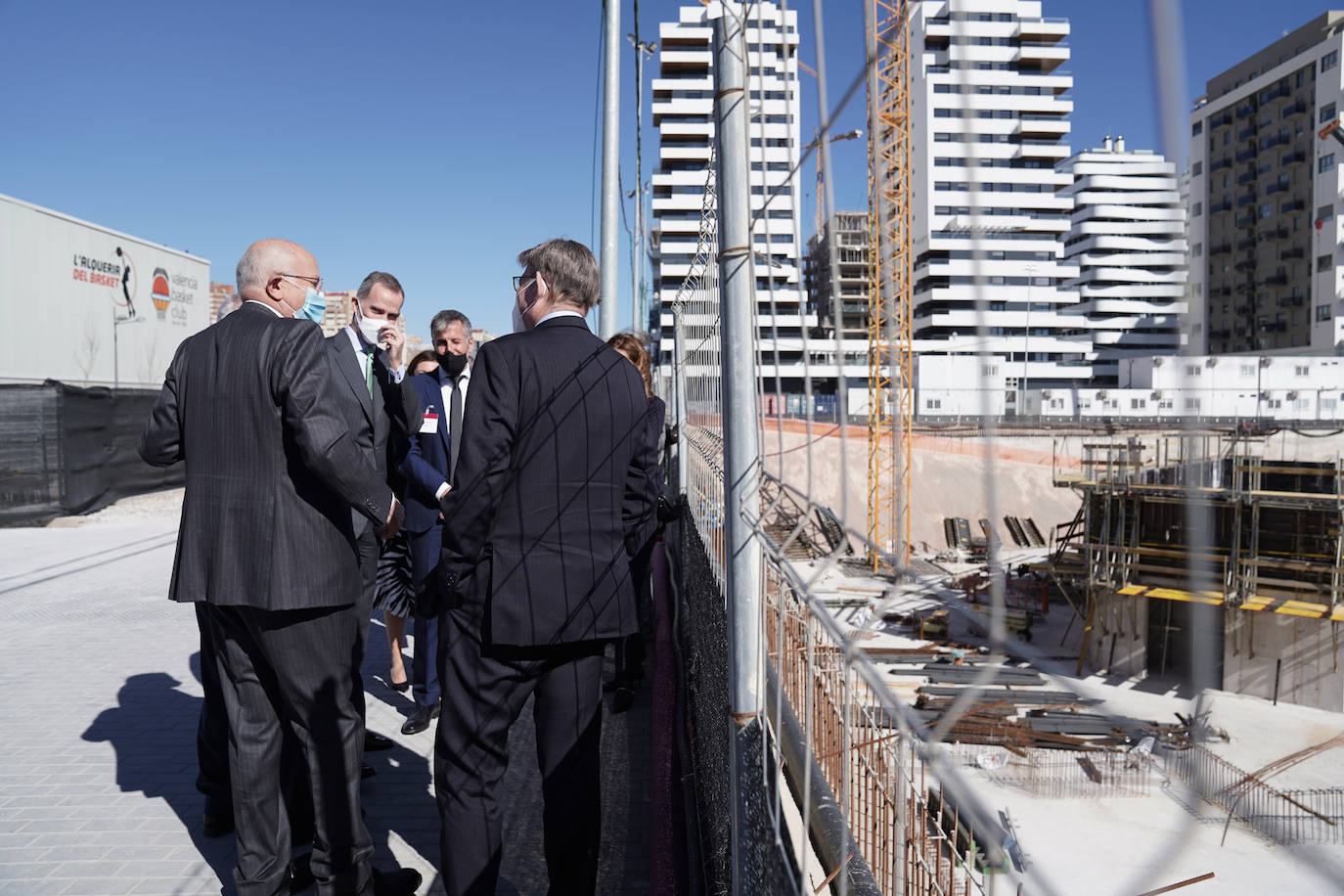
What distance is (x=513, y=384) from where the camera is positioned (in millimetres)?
2289

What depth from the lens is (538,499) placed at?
2.29m

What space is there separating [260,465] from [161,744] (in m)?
2.17

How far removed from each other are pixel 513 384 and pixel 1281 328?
165 ft

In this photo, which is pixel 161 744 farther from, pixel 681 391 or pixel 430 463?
pixel 681 391

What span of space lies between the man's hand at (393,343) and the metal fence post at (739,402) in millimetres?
2039

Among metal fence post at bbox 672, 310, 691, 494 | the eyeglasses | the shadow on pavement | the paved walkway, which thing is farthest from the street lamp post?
the eyeglasses

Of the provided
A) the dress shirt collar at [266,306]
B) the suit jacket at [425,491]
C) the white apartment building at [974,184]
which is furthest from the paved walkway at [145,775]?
the white apartment building at [974,184]

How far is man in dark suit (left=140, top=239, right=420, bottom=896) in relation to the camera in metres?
2.45

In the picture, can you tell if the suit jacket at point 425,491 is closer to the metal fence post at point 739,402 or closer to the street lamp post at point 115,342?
the metal fence post at point 739,402

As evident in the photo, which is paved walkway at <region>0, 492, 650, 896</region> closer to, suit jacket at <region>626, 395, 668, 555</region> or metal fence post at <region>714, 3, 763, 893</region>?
suit jacket at <region>626, 395, 668, 555</region>

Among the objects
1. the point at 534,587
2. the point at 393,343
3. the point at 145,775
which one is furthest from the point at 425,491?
the point at 534,587

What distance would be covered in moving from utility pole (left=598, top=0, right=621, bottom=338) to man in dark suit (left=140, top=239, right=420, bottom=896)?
4.85 m

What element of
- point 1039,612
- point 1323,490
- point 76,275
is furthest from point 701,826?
point 76,275

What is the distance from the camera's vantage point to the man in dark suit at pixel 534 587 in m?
2.27
